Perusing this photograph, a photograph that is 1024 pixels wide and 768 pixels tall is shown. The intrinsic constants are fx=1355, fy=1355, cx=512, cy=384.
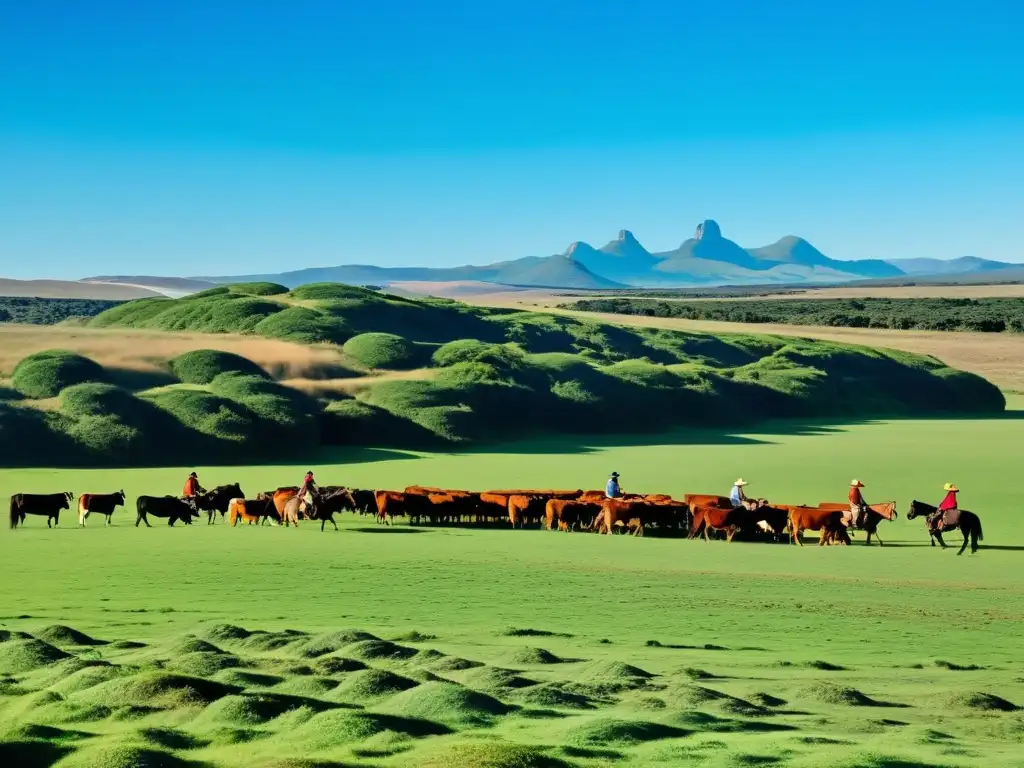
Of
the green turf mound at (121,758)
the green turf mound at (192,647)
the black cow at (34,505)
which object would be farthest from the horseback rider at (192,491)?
the green turf mound at (121,758)

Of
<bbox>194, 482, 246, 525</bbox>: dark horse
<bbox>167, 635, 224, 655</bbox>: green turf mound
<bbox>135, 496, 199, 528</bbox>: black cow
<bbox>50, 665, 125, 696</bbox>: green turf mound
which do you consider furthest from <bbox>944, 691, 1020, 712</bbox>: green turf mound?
<bbox>194, 482, 246, 525</bbox>: dark horse

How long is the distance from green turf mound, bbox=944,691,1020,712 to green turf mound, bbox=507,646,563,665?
4408 millimetres

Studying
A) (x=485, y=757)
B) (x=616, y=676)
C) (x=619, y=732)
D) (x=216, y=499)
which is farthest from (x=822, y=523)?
A: (x=485, y=757)

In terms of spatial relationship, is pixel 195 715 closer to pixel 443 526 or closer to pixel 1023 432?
pixel 443 526

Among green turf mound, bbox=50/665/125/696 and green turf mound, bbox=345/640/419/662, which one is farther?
green turf mound, bbox=345/640/419/662

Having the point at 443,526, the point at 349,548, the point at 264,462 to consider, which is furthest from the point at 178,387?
the point at 349,548

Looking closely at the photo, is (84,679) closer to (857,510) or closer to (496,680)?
(496,680)

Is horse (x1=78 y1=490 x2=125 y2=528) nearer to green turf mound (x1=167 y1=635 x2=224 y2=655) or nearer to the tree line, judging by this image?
green turf mound (x1=167 y1=635 x2=224 y2=655)

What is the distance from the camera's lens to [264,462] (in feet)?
160

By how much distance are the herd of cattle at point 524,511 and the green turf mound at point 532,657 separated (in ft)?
44.6

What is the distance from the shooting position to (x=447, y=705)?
1230 centimetres

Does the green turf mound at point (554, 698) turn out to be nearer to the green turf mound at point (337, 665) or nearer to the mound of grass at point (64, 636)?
the green turf mound at point (337, 665)

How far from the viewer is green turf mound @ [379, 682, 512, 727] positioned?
12.1 m

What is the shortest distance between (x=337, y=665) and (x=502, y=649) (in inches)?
105
